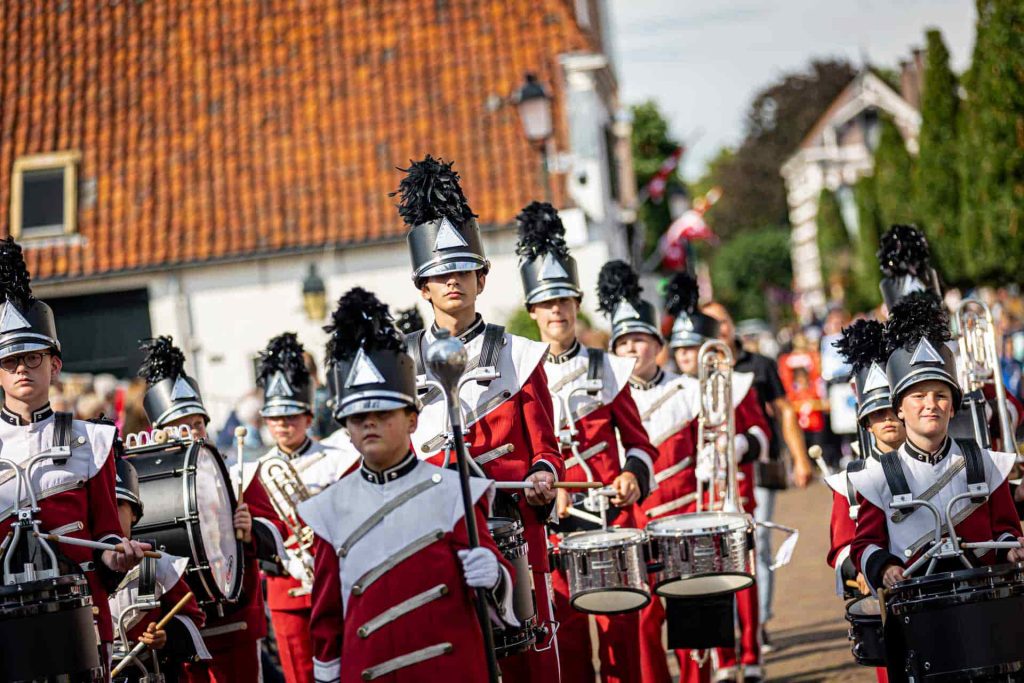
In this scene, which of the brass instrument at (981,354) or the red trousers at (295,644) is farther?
the red trousers at (295,644)

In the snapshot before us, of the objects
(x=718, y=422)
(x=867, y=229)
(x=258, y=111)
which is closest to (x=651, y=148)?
(x=867, y=229)

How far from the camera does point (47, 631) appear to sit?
5.80m

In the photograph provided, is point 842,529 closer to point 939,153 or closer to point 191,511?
point 191,511

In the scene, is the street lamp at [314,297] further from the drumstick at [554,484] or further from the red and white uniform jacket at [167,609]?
the drumstick at [554,484]

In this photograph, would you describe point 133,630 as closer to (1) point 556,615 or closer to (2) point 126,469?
(2) point 126,469

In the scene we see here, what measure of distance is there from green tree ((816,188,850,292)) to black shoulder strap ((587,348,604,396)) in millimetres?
55398

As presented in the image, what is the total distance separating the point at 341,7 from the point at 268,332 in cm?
567

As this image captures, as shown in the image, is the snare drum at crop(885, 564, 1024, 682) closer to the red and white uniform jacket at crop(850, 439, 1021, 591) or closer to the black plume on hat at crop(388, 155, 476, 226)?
the red and white uniform jacket at crop(850, 439, 1021, 591)

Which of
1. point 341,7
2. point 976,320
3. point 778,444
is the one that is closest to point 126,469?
point 976,320

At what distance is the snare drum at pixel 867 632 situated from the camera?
6.49 meters

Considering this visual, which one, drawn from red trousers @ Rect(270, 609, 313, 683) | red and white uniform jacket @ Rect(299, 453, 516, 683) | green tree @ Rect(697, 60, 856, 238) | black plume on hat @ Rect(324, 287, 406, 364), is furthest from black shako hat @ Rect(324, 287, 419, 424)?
green tree @ Rect(697, 60, 856, 238)

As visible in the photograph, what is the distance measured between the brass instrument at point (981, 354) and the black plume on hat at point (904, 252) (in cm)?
49

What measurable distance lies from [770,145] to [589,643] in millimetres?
73986

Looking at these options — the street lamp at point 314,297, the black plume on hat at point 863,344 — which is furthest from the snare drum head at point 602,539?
the street lamp at point 314,297
